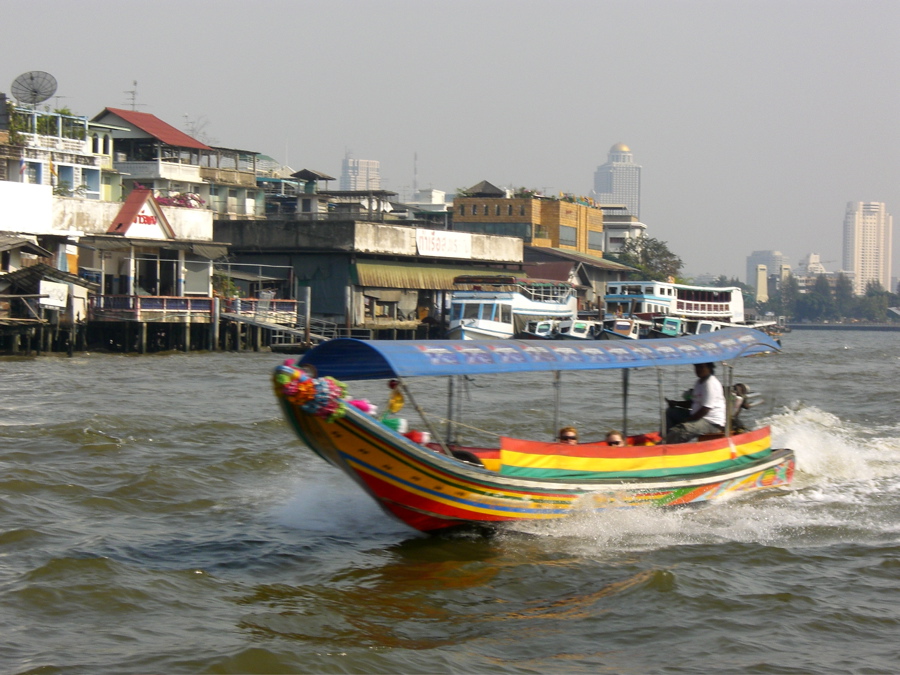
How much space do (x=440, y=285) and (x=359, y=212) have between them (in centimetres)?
1014

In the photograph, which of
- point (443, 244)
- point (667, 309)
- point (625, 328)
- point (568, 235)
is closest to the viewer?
point (625, 328)

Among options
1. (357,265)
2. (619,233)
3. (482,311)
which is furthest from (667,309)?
(619,233)

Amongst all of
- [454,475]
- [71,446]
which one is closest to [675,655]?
[454,475]

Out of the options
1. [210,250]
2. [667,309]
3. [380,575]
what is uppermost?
[210,250]

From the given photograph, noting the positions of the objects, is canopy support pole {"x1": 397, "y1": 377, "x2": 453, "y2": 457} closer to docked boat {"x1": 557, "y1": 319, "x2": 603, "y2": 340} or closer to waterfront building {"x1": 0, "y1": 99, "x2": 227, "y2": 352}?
waterfront building {"x1": 0, "y1": 99, "x2": 227, "y2": 352}

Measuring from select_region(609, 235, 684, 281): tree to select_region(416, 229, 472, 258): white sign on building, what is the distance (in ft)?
105

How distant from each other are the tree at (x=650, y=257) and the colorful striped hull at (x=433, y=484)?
209 ft

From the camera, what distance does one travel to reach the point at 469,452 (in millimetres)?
8984

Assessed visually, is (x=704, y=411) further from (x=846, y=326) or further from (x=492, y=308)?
(x=846, y=326)

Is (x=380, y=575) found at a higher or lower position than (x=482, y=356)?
lower

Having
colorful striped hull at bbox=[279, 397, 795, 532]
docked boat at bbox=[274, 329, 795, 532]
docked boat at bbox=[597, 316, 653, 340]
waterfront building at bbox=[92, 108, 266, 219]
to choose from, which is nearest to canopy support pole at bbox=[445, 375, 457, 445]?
docked boat at bbox=[274, 329, 795, 532]

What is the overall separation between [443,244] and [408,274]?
8.09ft

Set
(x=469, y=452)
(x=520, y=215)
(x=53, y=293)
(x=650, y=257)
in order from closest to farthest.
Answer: (x=469, y=452) < (x=53, y=293) < (x=520, y=215) < (x=650, y=257)

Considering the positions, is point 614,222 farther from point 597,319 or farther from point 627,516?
point 627,516
